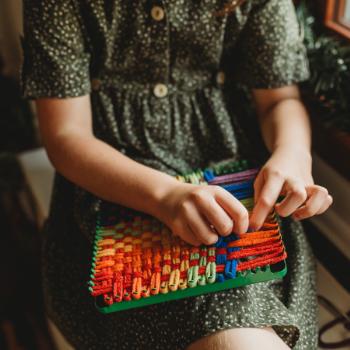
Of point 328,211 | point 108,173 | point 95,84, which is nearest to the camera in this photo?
point 108,173

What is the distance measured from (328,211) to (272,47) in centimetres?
36

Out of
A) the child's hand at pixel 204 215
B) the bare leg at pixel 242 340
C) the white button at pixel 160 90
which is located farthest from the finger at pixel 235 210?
the white button at pixel 160 90

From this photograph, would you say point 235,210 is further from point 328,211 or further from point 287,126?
point 328,211

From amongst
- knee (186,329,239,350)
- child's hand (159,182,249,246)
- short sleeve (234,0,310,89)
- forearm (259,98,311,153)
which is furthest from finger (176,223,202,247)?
short sleeve (234,0,310,89)

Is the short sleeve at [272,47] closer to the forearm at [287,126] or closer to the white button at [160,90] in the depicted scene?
the forearm at [287,126]

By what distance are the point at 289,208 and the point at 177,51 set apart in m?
0.34

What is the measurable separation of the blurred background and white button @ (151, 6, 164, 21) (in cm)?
30

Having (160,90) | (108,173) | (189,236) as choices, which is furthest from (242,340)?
(160,90)

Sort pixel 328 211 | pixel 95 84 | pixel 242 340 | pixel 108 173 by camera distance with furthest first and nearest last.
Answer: pixel 328 211, pixel 95 84, pixel 108 173, pixel 242 340

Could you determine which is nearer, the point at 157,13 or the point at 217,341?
the point at 217,341

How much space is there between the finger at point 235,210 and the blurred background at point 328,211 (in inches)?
12.7

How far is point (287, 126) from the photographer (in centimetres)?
80

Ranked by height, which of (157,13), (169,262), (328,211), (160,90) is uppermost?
(157,13)

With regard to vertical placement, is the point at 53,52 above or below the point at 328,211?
above
